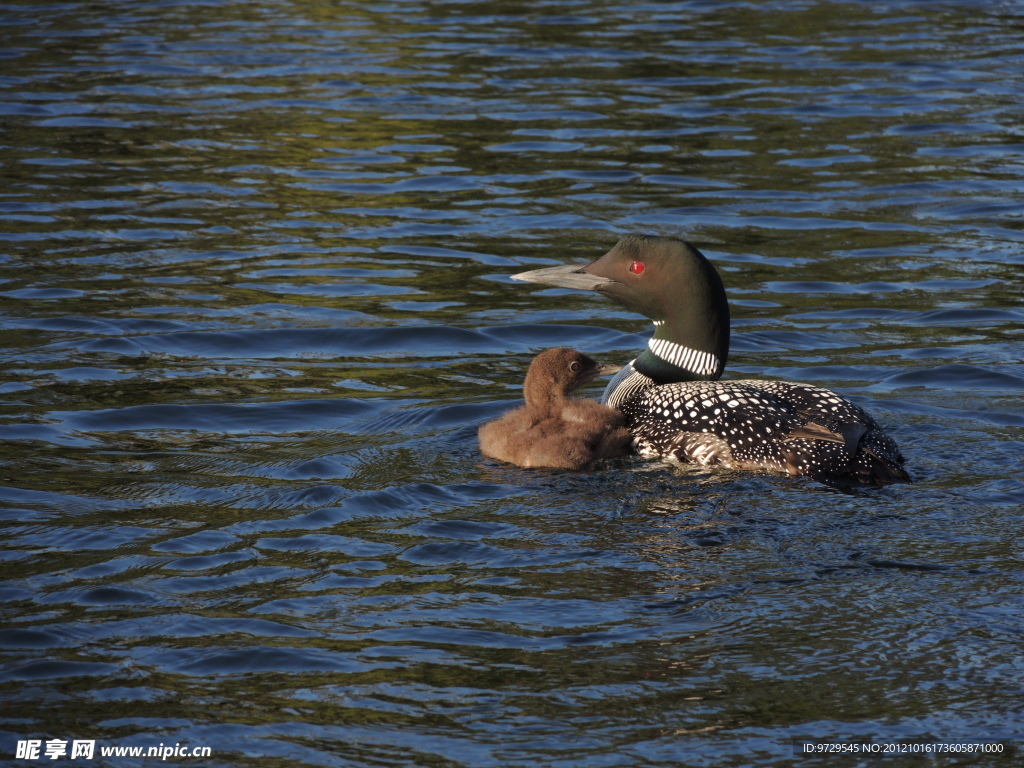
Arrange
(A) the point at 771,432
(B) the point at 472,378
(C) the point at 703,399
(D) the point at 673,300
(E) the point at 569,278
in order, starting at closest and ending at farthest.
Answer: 1. (A) the point at 771,432
2. (C) the point at 703,399
3. (D) the point at 673,300
4. (E) the point at 569,278
5. (B) the point at 472,378

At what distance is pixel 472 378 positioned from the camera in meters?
6.90

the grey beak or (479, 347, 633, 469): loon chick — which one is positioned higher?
the grey beak

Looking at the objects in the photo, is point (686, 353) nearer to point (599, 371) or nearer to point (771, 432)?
point (599, 371)

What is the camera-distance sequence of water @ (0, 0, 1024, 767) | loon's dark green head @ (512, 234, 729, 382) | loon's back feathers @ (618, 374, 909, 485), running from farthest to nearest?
loon's dark green head @ (512, 234, 729, 382), loon's back feathers @ (618, 374, 909, 485), water @ (0, 0, 1024, 767)

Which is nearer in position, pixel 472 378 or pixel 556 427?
pixel 556 427

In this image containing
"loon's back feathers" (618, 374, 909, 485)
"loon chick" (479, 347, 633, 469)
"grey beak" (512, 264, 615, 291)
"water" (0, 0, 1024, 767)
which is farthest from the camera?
"grey beak" (512, 264, 615, 291)

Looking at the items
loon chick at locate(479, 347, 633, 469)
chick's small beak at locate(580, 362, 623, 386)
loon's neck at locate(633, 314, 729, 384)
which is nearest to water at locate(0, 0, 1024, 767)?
loon chick at locate(479, 347, 633, 469)

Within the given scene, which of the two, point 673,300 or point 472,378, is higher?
point 673,300

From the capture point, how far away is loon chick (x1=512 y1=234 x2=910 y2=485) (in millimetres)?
5227

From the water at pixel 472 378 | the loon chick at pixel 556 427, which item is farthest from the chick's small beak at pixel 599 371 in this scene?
the water at pixel 472 378

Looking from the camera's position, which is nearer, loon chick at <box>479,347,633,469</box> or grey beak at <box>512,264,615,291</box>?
loon chick at <box>479,347,633,469</box>

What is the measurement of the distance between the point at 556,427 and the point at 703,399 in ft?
1.88

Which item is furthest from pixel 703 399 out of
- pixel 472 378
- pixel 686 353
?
pixel 472 378

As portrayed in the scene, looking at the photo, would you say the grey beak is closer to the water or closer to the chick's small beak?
the chick's small beak
